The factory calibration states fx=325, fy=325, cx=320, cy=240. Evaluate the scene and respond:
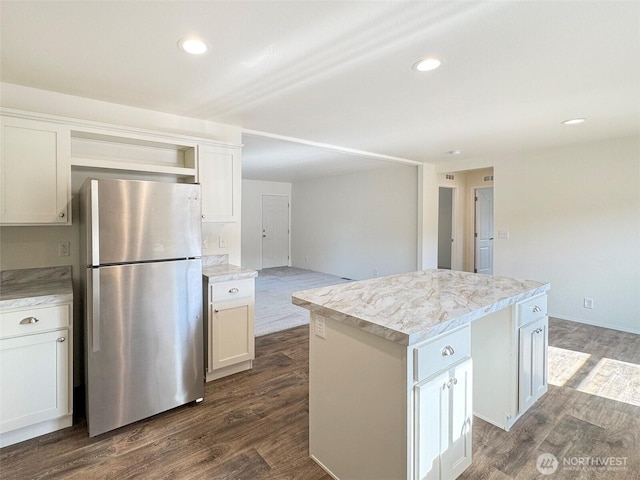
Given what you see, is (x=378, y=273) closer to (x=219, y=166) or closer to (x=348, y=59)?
(x=219, y=166)

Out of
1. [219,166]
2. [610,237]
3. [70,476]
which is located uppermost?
[219,166]

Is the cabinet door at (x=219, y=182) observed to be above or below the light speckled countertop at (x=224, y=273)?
above

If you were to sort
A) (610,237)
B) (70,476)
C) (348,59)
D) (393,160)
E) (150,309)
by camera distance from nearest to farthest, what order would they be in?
1. (70,476)
2. (348,59)
3. (150,309)
4. (610,237)
5. (393,160)

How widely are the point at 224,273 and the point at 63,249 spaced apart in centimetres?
123

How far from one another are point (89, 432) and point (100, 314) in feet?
2.44

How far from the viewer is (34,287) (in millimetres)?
2203

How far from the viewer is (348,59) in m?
1.97

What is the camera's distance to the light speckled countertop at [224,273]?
266cm

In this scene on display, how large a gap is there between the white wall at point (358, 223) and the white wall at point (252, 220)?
95 cm

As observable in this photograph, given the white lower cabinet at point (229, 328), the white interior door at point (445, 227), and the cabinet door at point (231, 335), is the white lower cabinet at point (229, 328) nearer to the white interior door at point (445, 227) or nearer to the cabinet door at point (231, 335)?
the cabinet door at point (231, 335)

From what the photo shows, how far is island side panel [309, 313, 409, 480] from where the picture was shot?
138 centimetres

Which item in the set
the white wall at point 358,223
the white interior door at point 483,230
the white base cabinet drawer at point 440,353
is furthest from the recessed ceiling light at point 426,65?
the white interior door at point 483,230

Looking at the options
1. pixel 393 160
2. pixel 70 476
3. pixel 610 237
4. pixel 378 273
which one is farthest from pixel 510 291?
pixel 378 273

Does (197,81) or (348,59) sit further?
(197,81)
